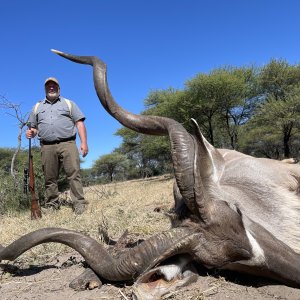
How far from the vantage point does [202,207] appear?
7.80 ft

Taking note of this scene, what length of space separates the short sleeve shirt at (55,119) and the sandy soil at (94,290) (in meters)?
3.38

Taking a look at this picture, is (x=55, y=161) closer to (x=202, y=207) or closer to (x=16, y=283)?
(x=16, y=283)

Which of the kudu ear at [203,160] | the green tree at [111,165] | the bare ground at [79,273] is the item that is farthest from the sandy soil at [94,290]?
the green tree at [111,165]

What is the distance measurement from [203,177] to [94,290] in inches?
39.8

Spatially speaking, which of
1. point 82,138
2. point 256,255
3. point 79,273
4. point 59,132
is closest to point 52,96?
point 59,132

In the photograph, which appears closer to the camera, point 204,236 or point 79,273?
point 204,236

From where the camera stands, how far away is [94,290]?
2.71 metres

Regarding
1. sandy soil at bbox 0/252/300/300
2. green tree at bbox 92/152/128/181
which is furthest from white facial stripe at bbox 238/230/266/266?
green tree at bbox 92/152/128/181

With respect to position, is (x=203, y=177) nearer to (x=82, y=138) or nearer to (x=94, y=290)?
(x=94, y=290)

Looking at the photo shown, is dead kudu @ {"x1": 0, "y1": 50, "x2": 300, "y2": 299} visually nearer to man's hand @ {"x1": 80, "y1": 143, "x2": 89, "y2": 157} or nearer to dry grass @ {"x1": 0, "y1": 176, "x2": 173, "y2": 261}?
dry grass @ {"x1": 0, "y1": 176, "x2": 173, "y2": 261}

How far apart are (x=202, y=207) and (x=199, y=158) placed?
39 centimetres

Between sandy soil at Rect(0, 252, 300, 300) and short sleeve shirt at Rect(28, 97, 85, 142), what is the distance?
133 inches

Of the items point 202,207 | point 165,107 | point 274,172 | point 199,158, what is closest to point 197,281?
point 202,207

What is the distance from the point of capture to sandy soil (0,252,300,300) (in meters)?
2.46
